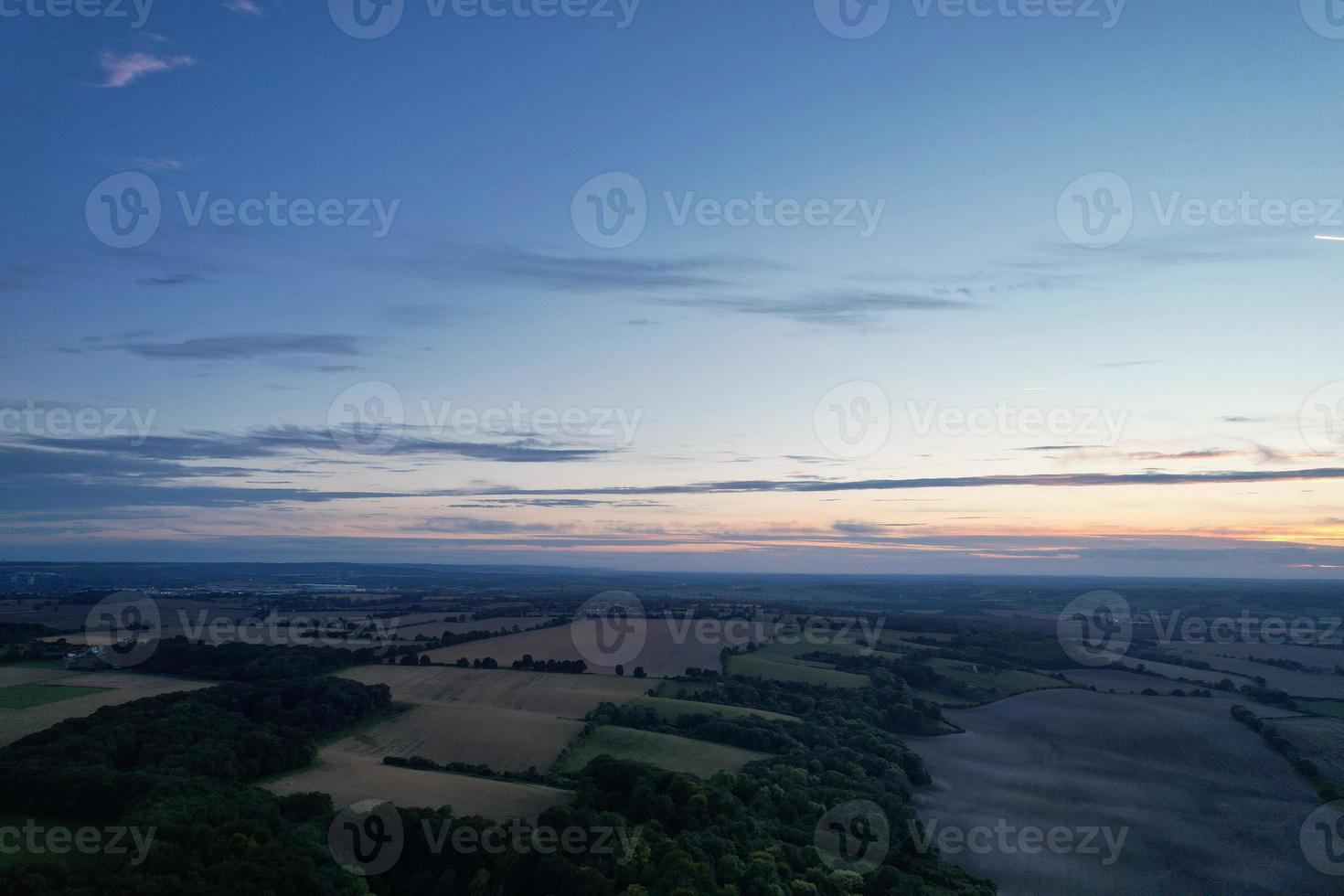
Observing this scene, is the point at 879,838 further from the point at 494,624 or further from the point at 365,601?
the point at 365,601

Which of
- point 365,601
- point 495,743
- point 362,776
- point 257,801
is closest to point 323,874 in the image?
point 257,801

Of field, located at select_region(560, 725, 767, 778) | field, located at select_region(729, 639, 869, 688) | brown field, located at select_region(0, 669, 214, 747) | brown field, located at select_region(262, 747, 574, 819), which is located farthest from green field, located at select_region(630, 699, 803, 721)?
brown field, located at select_region(0, 669, 214, 747)

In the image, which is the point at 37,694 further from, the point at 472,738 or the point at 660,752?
the point at 660,752

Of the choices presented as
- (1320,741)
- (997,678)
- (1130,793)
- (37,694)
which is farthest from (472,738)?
(1320,741)

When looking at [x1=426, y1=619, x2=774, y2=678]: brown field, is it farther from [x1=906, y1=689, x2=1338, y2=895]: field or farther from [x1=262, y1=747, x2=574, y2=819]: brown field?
[x1=262, y1=747, x2=574, y2=819]: brown field

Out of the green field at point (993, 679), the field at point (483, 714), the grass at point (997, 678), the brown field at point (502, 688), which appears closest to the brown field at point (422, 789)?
the field at point (483, 714)

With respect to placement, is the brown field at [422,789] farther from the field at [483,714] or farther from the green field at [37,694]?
the green field at [37,694]
